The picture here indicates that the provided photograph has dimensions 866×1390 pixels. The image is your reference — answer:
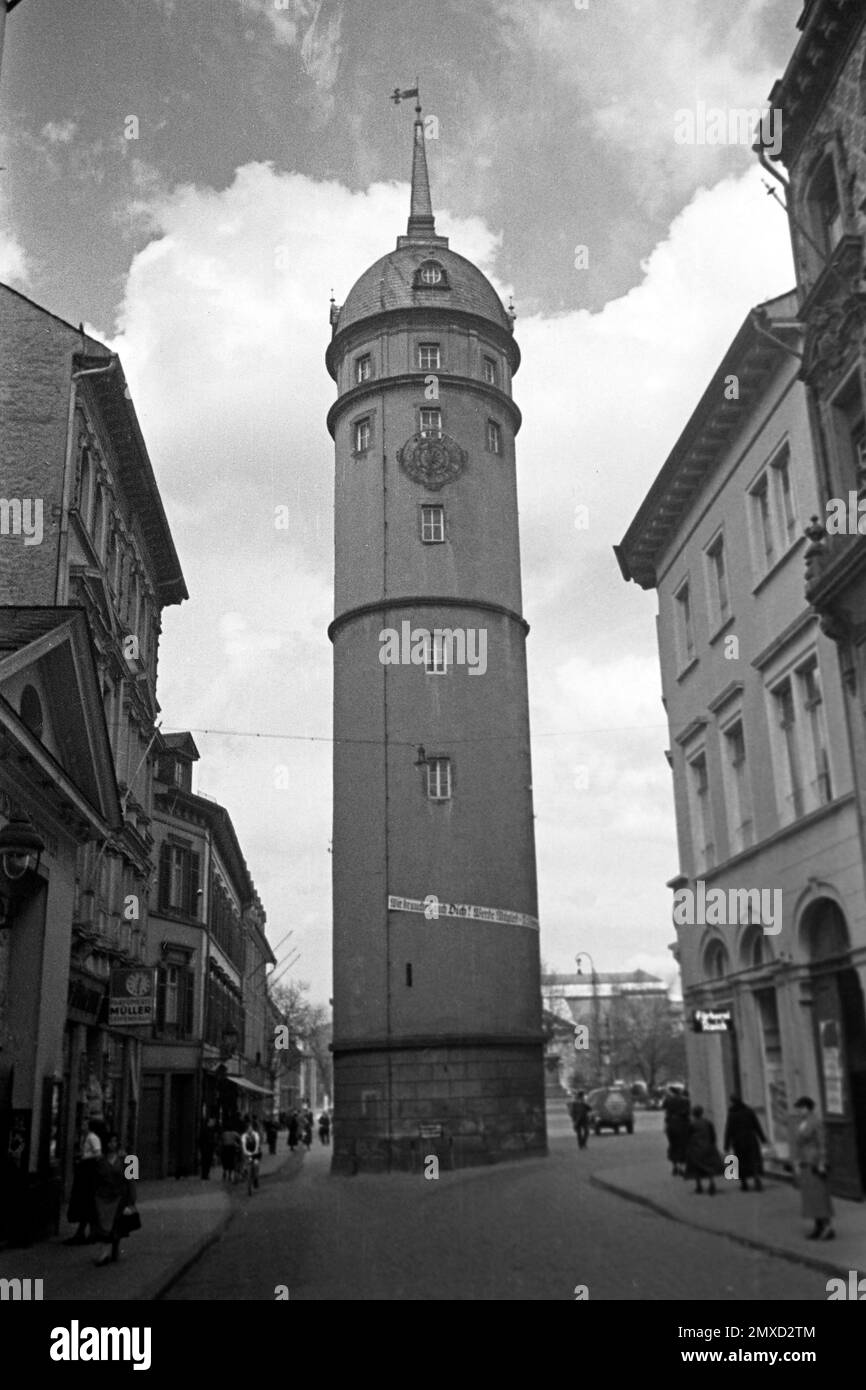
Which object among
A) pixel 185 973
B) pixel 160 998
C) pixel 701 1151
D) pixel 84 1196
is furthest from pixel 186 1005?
pixel 701 1151

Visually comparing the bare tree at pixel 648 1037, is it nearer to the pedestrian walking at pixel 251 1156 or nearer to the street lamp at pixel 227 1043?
the pedestrian walking at pixel 251 1156

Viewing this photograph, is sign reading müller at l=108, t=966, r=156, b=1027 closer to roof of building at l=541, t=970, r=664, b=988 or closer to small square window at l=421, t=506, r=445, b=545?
roof of building at l=541, t=970, r=664, b=988

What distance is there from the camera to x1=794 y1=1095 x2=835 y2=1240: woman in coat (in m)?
5.16

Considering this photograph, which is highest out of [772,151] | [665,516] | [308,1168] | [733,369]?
[772,151]

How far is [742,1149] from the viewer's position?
5832 millimetres

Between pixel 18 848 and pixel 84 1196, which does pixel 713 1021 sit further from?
pixel 84 1196

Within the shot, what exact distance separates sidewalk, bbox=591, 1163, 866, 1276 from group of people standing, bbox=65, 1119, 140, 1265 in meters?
5.79

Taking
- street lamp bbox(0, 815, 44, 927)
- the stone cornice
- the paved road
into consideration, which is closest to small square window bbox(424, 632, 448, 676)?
the stone cornice

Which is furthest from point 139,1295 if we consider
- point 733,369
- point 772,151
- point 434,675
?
point 434,675

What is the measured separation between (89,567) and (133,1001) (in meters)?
6.66

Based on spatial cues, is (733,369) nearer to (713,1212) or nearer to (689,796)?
(689,796)

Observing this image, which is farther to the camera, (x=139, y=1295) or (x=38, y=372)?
(x=38, y=372)
